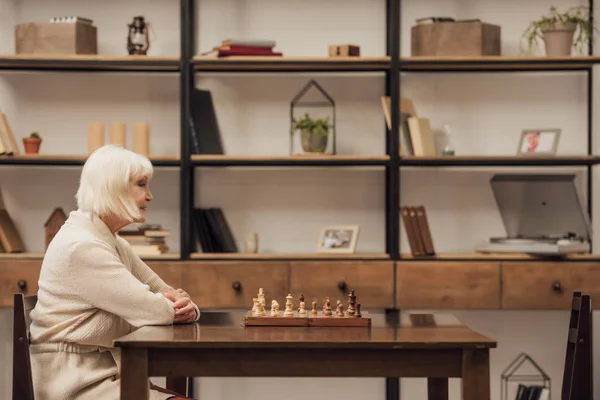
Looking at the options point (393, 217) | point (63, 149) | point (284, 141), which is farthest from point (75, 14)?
point (393, 217)

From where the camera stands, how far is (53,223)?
465cm

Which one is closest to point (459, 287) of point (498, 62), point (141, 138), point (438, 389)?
point (498, 62)

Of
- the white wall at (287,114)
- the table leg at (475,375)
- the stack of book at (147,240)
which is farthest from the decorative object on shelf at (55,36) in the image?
the table leg at (475,375)

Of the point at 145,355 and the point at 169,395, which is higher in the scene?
the point at 145,355

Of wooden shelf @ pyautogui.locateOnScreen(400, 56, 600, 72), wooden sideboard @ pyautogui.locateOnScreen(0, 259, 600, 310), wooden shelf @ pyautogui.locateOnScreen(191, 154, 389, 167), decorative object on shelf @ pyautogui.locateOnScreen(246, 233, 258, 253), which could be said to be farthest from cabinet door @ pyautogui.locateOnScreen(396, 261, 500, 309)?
wooden shelf @ pyautogui.locateOnScreen(400, 56, 600, 72)

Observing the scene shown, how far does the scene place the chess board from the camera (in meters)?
2.76

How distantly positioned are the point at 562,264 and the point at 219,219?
1.65 m

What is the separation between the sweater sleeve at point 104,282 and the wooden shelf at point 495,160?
217 centimetres

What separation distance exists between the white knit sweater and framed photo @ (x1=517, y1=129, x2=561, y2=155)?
2571 mm

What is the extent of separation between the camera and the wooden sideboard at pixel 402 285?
4.46 metres

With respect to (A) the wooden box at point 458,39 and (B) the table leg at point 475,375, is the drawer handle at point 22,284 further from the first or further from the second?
(B) the table leg at point 475,375

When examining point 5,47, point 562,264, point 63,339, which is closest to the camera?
point 63,339

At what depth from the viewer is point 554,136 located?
4.73m

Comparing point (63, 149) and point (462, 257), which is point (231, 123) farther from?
point (462, 257)
